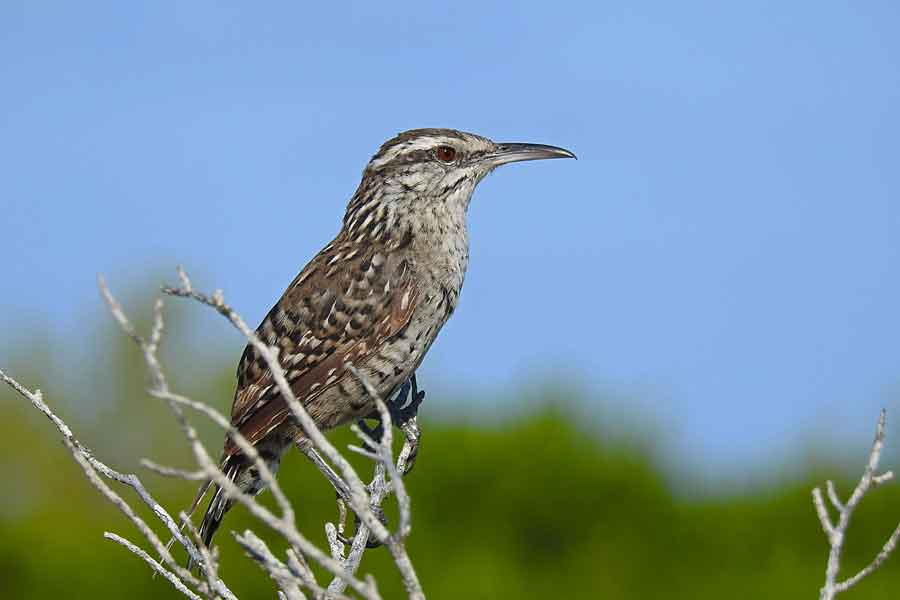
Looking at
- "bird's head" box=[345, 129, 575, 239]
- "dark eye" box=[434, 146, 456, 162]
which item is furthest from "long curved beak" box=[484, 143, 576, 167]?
"dark eye" box=[434, 146, 456, 162]

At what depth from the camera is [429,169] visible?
5.90 metres

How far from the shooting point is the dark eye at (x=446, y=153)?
5.95 metres

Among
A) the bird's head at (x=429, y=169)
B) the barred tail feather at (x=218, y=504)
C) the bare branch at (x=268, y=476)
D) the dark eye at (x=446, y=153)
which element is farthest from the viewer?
the dark eye at (x=446, y=153)

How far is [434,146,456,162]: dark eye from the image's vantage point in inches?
234

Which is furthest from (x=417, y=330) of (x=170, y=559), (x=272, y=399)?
(x=170, y=559)

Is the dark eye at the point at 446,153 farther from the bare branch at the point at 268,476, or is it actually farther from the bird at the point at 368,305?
the bare branch at the point at 268,476

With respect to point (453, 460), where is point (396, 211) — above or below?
above

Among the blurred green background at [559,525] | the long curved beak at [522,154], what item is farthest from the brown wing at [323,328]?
the blurred green background at [559,525]

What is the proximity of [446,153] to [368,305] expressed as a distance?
1.03 m

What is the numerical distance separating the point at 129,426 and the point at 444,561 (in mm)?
12263

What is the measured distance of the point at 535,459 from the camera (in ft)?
32.1

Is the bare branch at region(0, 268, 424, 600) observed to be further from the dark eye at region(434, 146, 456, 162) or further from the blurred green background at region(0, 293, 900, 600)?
the blurred green background at region(0, 293, 900, 600)

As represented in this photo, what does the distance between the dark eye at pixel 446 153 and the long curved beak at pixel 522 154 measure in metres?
0.18

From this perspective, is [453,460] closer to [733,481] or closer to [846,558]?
[733,481]
